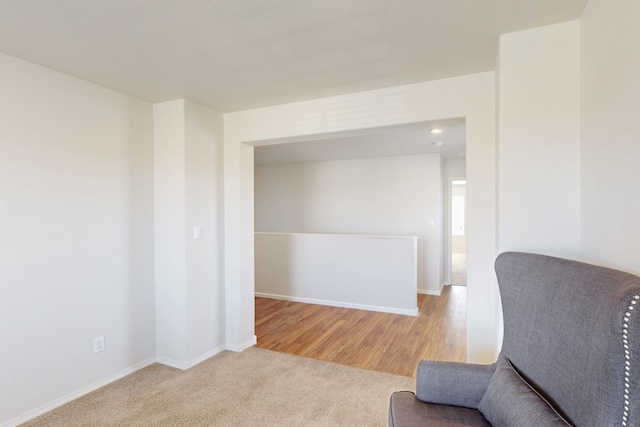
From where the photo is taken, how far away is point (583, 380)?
0.95m

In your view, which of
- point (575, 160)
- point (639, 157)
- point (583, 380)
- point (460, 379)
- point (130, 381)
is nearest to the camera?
point (583, 380)

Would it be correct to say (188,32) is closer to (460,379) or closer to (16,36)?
(16,36)

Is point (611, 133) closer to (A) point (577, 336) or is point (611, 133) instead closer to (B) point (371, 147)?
(A) point (577, 336)

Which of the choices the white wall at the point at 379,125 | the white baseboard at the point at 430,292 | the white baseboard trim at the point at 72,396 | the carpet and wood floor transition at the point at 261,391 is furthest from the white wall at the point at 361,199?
the white baseboard trim at the point at 72,396

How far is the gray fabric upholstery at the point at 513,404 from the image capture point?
1016 mm

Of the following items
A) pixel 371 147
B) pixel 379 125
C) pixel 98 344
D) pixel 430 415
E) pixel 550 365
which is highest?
pixel 371 147

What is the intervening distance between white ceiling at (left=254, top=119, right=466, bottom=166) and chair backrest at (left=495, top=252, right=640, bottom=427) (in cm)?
255

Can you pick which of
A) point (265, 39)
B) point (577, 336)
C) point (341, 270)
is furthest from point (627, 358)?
point (341, 270)

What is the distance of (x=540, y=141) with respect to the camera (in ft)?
5.85

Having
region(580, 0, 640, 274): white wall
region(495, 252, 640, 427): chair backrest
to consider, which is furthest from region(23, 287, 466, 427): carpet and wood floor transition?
region(580, 0, 640, 274): white wall

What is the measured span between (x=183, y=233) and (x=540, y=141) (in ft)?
8.94

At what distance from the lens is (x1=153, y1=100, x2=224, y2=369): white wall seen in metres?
2.84

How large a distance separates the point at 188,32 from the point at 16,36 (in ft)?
3.24

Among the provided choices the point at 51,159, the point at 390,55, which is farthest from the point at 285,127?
the point at 51,159
